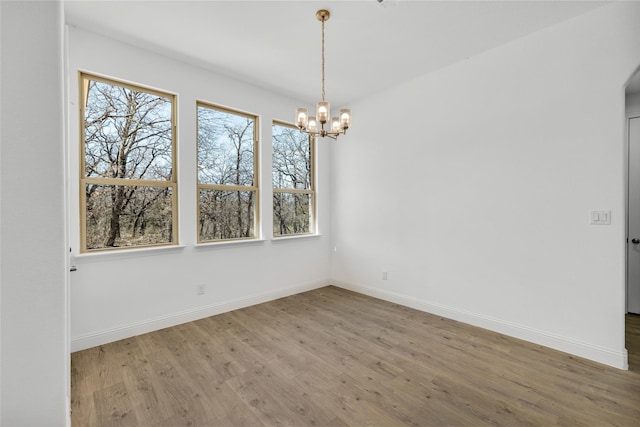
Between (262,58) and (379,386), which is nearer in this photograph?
(379,386)

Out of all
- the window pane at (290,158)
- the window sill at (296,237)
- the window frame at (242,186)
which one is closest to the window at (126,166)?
the window frame at (242,186)

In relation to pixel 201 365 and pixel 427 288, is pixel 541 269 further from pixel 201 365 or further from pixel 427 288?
pixel 201 365

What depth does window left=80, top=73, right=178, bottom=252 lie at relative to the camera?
2.86 m

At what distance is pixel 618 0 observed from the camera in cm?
237

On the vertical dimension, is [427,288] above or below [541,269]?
below

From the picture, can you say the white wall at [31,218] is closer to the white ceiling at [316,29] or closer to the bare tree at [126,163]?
the white ceiling at [316,29]

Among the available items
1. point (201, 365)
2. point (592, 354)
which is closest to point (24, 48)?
point (201, 365)

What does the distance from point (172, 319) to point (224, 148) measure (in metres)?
2.17

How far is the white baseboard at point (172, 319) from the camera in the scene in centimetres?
274

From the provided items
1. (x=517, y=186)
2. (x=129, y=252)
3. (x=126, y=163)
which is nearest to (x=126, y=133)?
(x=126, y=163)

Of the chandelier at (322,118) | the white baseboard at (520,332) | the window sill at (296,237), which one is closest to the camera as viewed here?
the white baseboard at (520,332)

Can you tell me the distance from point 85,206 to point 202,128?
1.53 m

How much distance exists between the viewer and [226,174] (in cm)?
381

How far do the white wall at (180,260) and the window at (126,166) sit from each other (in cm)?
11
